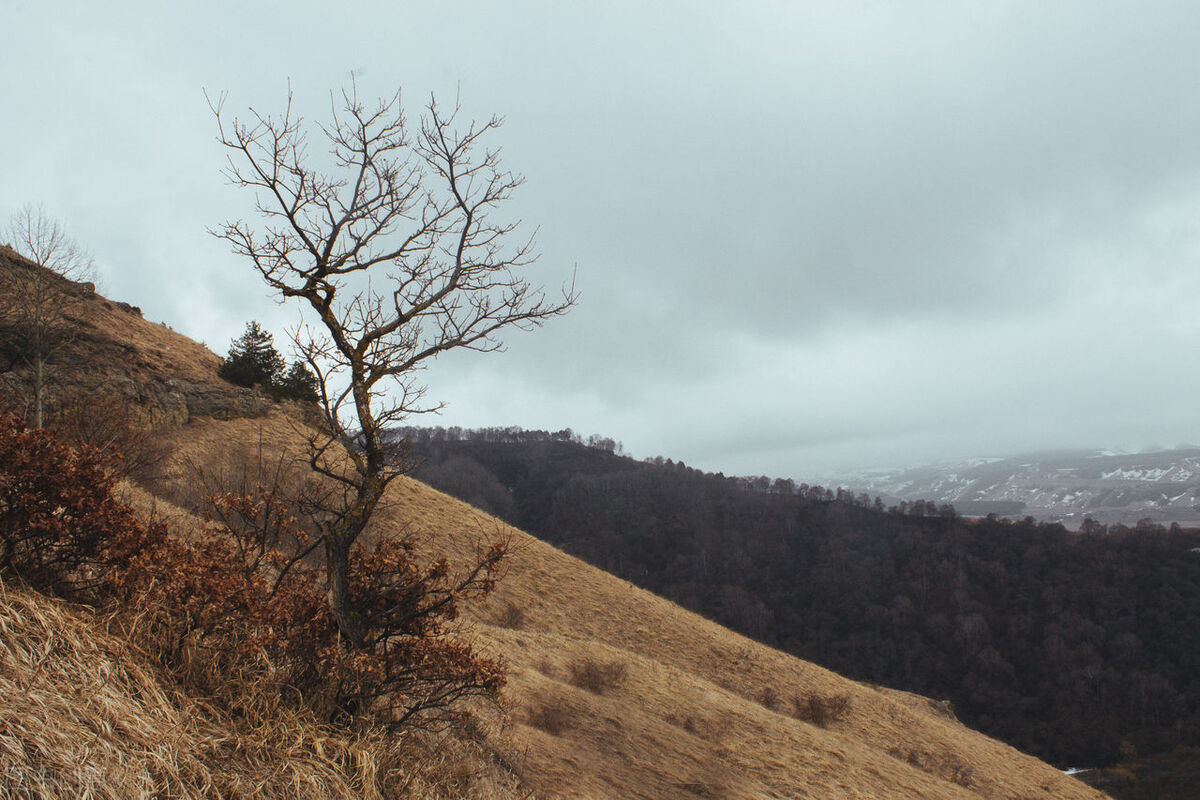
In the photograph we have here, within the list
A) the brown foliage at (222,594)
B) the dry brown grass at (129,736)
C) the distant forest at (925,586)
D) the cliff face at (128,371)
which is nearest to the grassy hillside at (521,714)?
the dry brown grass at (129,736)

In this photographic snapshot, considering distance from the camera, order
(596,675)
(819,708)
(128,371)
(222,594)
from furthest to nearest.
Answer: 1. (128,371)
2. (819,708)
3. (596,675)
4. (222,594)

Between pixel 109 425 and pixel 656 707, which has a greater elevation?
pixel 109 425

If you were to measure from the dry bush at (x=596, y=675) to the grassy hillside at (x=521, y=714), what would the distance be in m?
0.05

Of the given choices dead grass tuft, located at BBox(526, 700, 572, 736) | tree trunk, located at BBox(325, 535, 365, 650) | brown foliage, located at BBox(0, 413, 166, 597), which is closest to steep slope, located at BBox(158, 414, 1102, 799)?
dead grass tuft, located at BBox(526, 700, 572, 736)

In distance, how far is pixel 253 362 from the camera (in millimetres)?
27516

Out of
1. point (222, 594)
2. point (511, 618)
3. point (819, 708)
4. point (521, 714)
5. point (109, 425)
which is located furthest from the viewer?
point (511, 618)

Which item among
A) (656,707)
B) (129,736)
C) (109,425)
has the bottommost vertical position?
(656,707)

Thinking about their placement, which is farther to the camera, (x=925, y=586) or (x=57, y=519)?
(x=925, y=586)

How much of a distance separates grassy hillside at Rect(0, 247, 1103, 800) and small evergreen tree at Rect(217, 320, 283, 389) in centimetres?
82

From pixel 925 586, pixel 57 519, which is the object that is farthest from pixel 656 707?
pixel 925 586

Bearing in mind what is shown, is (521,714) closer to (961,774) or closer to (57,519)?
(57,519)

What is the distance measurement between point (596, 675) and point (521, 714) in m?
3.17

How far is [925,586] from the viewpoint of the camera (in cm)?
9106

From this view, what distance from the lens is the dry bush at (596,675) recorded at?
449 inches
